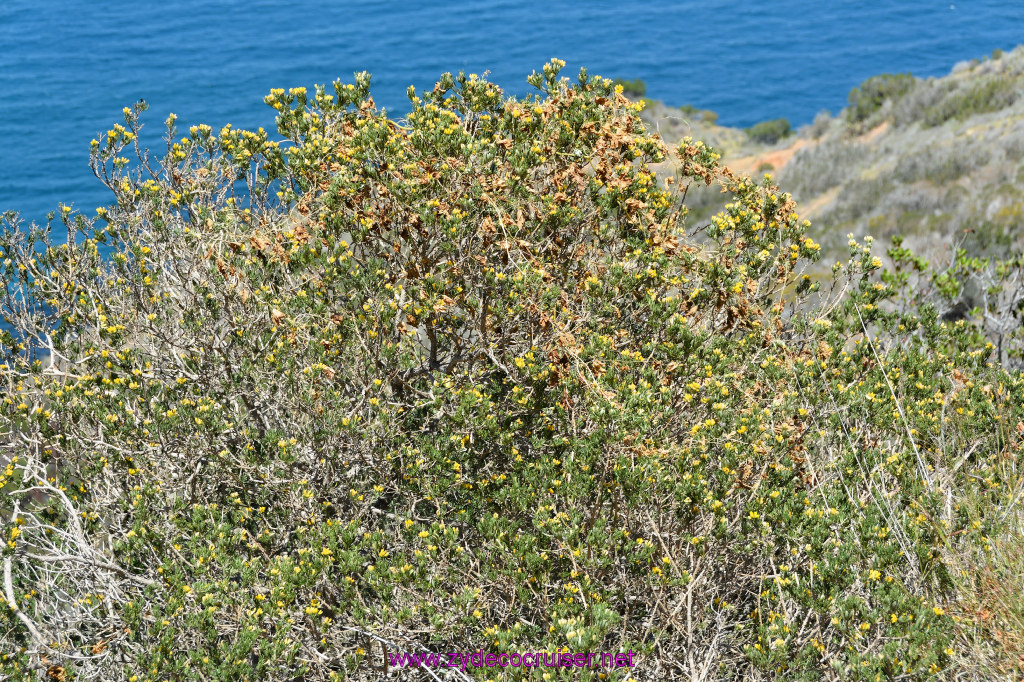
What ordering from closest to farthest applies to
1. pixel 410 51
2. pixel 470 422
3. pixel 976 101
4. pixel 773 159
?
pixel 470 422 → pixel 976 101 → pixel 773 159 → pixel 410 51

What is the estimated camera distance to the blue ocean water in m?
35.2

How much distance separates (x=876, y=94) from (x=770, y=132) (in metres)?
5.00

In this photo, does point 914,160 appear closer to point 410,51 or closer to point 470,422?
point 470,422

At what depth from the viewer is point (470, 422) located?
14.8 feet

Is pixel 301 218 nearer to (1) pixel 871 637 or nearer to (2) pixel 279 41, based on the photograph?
(1) pixel 871 637

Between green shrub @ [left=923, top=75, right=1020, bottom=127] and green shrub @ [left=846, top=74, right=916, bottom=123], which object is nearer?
green shrub @ [left=923, top=75, right=1020, bottom=127]

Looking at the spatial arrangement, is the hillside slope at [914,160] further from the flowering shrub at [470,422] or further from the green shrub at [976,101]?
the flowering shrub at [470,422]

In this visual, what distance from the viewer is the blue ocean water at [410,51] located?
35.2 metres

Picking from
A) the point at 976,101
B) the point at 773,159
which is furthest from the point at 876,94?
the point at 976,101

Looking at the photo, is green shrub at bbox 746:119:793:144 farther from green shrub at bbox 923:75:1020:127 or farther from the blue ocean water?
green shrub at bbox 923:75:1020:127

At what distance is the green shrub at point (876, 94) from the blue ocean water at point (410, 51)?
8371 mm

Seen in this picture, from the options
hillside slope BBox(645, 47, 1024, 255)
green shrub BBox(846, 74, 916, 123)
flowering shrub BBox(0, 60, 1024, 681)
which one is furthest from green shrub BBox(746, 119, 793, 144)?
flowering shrub BBox(0, 60, 1024, 681)

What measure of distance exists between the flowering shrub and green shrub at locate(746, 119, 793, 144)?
35.6m

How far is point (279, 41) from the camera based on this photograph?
157 feet
